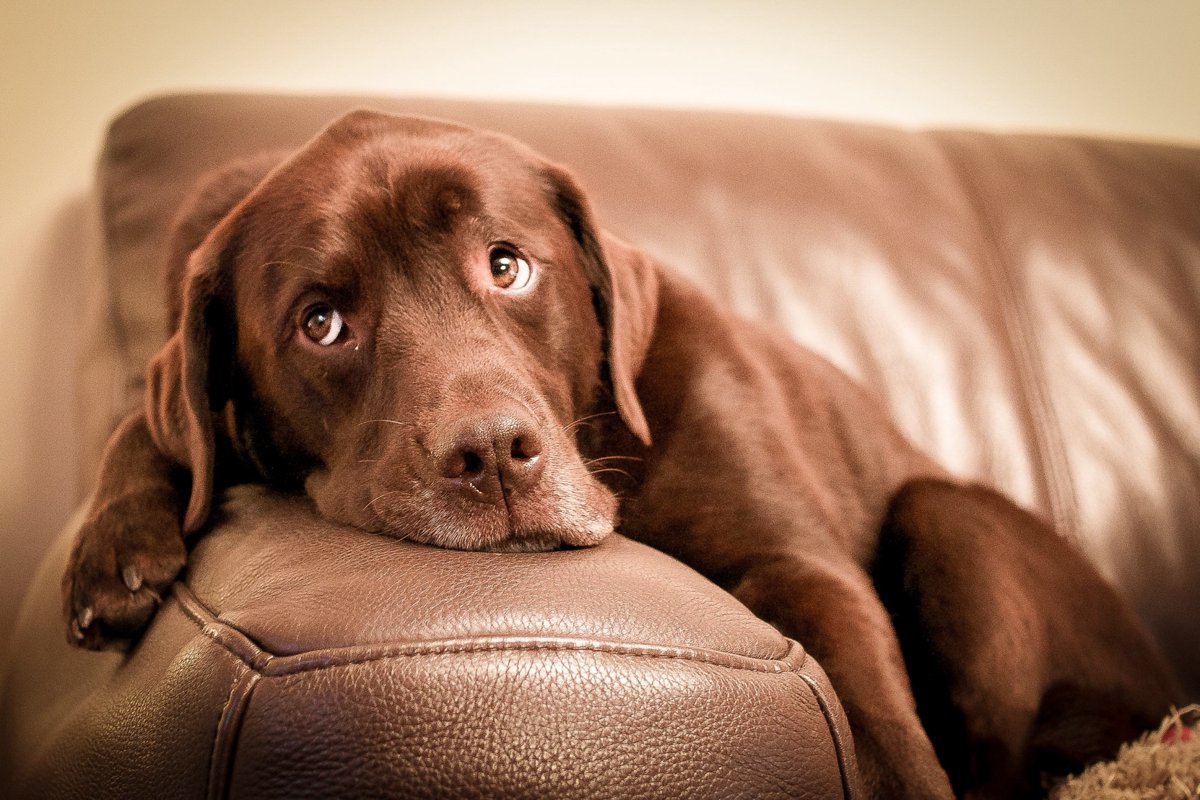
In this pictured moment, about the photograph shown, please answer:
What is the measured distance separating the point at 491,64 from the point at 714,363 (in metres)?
1.35

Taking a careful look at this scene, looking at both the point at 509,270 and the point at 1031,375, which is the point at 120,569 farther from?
the point at 1031,375

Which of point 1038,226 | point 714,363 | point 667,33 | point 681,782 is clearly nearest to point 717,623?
point 681,782

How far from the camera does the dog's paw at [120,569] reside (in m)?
1.04

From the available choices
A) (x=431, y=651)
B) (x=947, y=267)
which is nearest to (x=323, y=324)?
(x=431, y=651)

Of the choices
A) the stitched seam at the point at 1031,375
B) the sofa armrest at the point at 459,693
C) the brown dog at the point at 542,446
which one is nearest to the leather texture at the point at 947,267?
the stitched seam at the point at 1031,375

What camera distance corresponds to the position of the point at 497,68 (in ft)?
8.18

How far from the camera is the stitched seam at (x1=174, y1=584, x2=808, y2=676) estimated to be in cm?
66

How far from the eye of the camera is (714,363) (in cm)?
156

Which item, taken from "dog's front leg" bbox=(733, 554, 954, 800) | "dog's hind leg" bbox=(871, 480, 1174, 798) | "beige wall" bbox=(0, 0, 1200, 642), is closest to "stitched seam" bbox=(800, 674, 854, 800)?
"dog's front leg" bbox=(733, 554, 954, 800)

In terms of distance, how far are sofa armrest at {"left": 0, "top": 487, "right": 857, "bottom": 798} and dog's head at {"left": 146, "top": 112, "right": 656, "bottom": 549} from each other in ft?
0.73

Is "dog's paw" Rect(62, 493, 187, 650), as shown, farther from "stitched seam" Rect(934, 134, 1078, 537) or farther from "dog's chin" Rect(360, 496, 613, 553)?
"stitched seam" Rect(934, 134, 1078, 537)

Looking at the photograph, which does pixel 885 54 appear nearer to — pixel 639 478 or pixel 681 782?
pixel 639 478

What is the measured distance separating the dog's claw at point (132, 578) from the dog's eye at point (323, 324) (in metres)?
0.39

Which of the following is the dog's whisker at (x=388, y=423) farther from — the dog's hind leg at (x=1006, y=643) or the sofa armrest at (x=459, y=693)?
the dog's hind leg at (x=1006, y=643)
